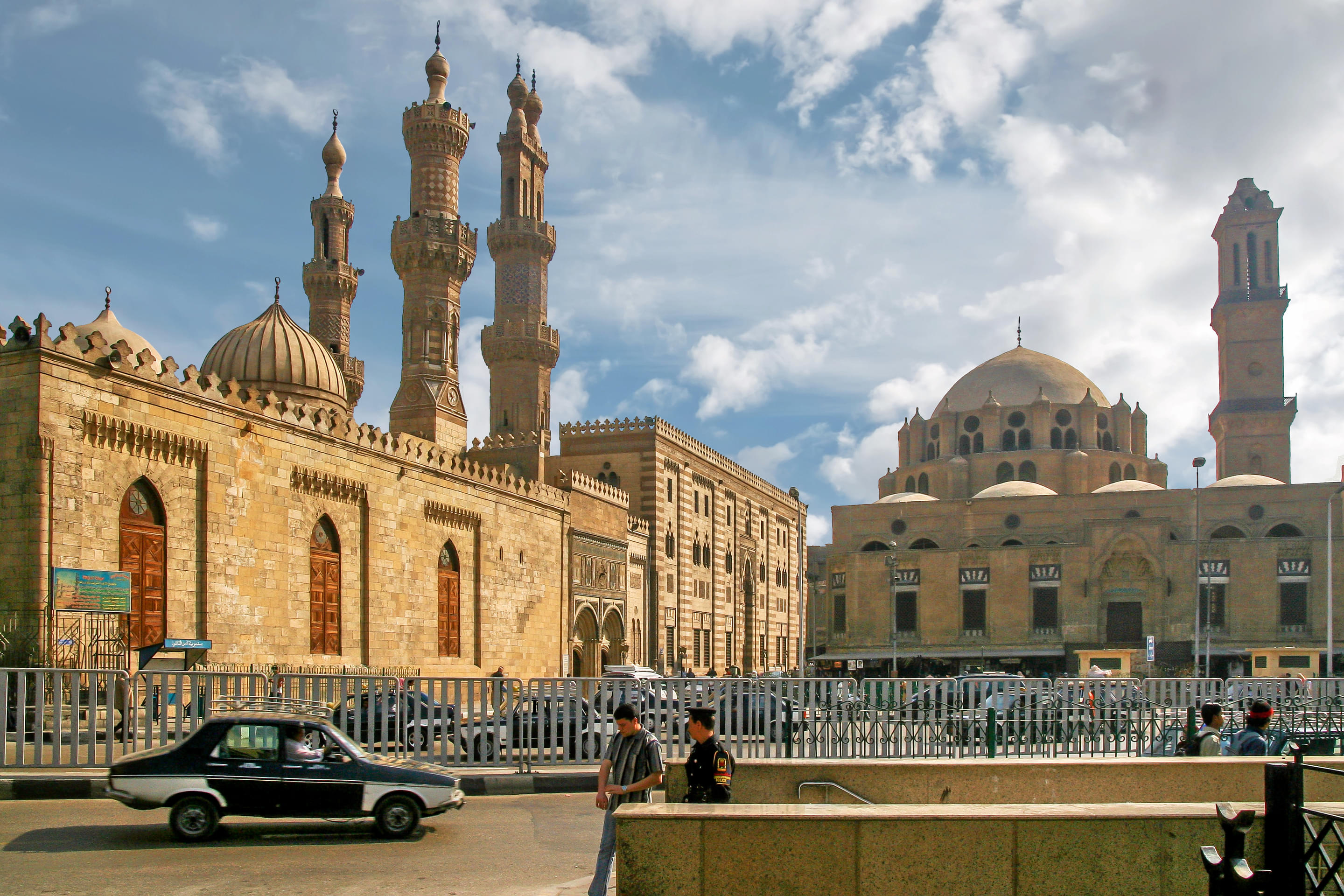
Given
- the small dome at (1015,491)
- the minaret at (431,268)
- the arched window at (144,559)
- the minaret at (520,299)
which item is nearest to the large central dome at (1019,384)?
the small dome at (1015,491)

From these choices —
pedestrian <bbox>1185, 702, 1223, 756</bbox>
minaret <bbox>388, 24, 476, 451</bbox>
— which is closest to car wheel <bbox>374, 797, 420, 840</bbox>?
pedestrian <bbox>1185, 702, 1223, 756</bbox>

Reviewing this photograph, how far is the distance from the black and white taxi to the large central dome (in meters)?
60.6

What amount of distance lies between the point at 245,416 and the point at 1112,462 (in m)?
53.3

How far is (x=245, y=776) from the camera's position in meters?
9.44

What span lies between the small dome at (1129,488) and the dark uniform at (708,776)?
5498 centimetres

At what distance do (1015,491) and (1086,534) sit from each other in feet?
19.9

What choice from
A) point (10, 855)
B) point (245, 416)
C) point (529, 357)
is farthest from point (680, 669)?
point (10, 855)

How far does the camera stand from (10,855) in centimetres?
855

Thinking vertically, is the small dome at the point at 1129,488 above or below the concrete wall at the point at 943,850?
above

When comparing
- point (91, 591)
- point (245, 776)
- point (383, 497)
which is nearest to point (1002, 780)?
point (245, 776)

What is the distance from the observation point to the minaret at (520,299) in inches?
1591

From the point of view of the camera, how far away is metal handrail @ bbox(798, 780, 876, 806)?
26.5 ft

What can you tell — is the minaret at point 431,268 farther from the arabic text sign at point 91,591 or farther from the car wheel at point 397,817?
the car wheel at point 397,817

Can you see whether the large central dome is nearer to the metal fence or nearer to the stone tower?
the stone tower
